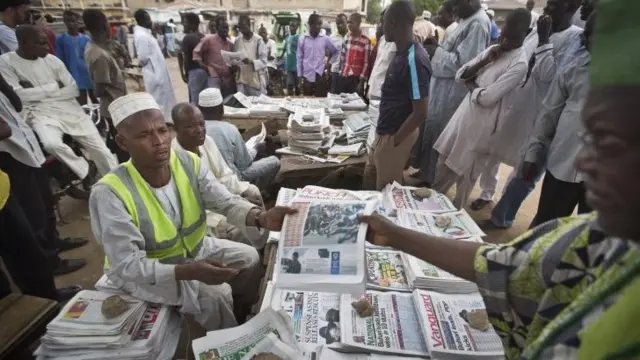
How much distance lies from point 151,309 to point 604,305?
1397 mm

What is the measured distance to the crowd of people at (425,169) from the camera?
19.6 inches

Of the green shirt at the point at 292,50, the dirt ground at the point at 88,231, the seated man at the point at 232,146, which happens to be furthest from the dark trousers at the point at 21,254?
the green shirt at the point at 292,50

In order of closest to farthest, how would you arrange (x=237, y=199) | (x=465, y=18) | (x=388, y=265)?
(x=388, y=265) → (x=237, y=199) → (x=465, y=18)

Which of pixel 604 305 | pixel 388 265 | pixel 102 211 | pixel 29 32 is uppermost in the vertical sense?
pixel 29 32

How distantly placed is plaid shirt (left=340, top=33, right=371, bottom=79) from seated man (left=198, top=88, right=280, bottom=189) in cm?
302

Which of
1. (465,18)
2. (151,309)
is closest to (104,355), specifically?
(151,309)

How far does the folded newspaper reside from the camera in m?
1.29

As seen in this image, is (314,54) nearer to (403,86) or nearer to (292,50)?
(292,50)

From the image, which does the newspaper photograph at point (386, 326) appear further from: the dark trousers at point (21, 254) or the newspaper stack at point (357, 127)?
the newspaper stack at point (357, 127)

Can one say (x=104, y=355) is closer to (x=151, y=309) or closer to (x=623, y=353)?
(x=151, y=309)

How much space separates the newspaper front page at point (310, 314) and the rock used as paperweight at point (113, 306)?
1.66 ft

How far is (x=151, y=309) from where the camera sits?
1.36 meters

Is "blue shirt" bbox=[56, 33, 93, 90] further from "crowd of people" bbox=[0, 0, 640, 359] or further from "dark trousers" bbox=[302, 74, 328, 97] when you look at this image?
"dark trousers" bbox=[302, 74, 328, 97]

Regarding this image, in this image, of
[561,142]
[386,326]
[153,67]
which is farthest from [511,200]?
[153,67]
